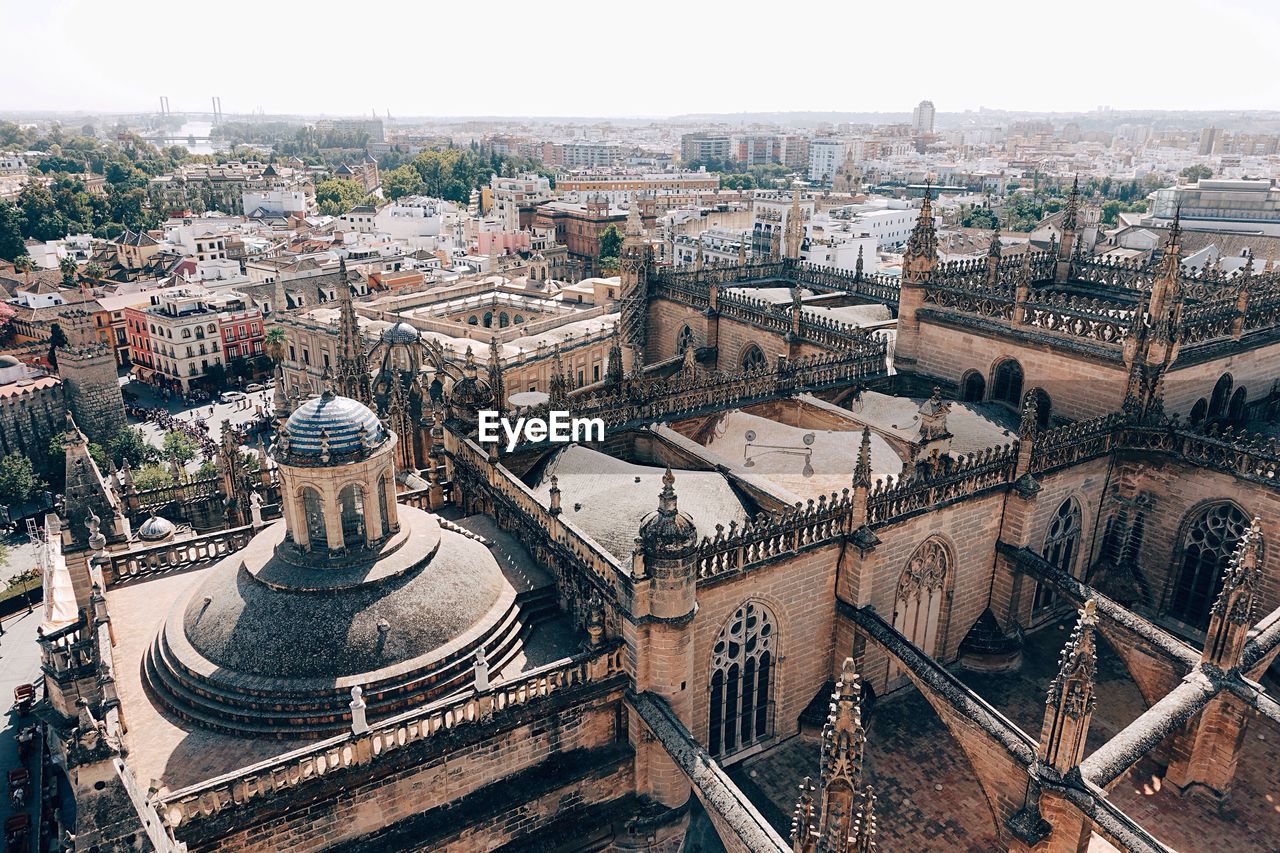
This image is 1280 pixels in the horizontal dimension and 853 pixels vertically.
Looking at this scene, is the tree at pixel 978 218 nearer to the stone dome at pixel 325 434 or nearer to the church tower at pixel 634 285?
the church tower at pixel 634 285

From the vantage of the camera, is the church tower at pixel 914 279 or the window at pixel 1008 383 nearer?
the window at pixel 1008 383

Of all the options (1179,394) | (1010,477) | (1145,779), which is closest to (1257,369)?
(1179,394)

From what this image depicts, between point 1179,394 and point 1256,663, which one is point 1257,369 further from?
point 1256,663

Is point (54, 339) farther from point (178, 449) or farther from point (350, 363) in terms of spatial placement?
point (350, 363)

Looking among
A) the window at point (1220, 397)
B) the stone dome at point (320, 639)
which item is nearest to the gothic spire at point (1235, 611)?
the window at point (1220, 397)

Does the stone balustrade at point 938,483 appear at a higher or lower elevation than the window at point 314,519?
lower
